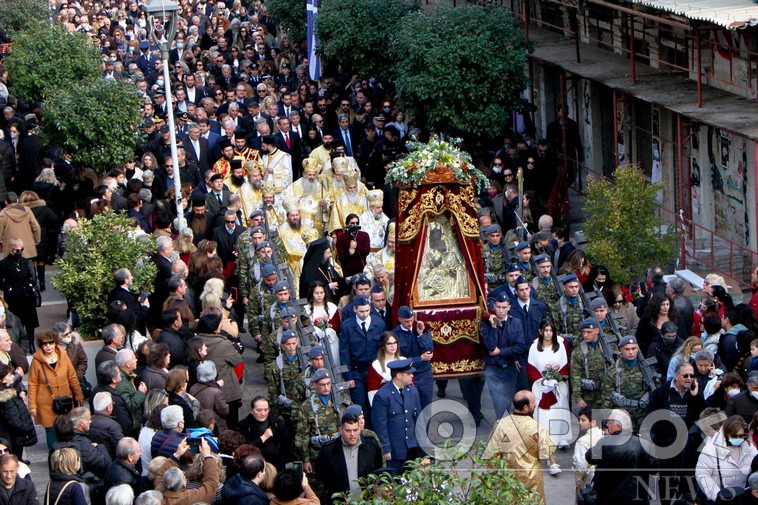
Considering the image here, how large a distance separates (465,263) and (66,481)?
6.16m

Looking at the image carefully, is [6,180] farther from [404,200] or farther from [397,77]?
[404,200]

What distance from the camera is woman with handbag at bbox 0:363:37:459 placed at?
14969mm

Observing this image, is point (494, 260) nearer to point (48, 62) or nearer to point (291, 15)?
point (48, 62)

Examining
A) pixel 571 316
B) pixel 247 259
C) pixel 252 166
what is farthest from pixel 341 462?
pixel 252 166

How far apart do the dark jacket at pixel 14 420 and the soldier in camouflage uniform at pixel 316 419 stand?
103 inches

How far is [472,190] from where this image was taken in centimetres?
1769

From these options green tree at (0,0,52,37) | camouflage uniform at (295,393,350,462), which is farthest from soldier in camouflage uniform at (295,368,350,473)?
green tree at (0,0,52,37)

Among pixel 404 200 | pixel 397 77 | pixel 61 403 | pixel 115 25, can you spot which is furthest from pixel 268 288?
pixel 115 25

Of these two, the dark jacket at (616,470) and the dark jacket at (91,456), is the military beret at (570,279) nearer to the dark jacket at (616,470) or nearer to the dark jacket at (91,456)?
the dark jacket at (616,470)

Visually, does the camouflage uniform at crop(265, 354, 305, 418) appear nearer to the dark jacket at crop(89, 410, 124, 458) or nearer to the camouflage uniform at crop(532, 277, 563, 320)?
the dark jacket at crop(89, 410, 124, 458)

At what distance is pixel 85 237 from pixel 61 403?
127 inches

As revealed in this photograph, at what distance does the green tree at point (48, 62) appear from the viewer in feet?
91.8

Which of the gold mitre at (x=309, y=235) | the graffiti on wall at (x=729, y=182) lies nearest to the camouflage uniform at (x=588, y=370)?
the gold mitre at (x=309, y=235)

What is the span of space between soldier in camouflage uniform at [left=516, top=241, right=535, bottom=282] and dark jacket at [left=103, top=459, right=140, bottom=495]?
20.9 ft
